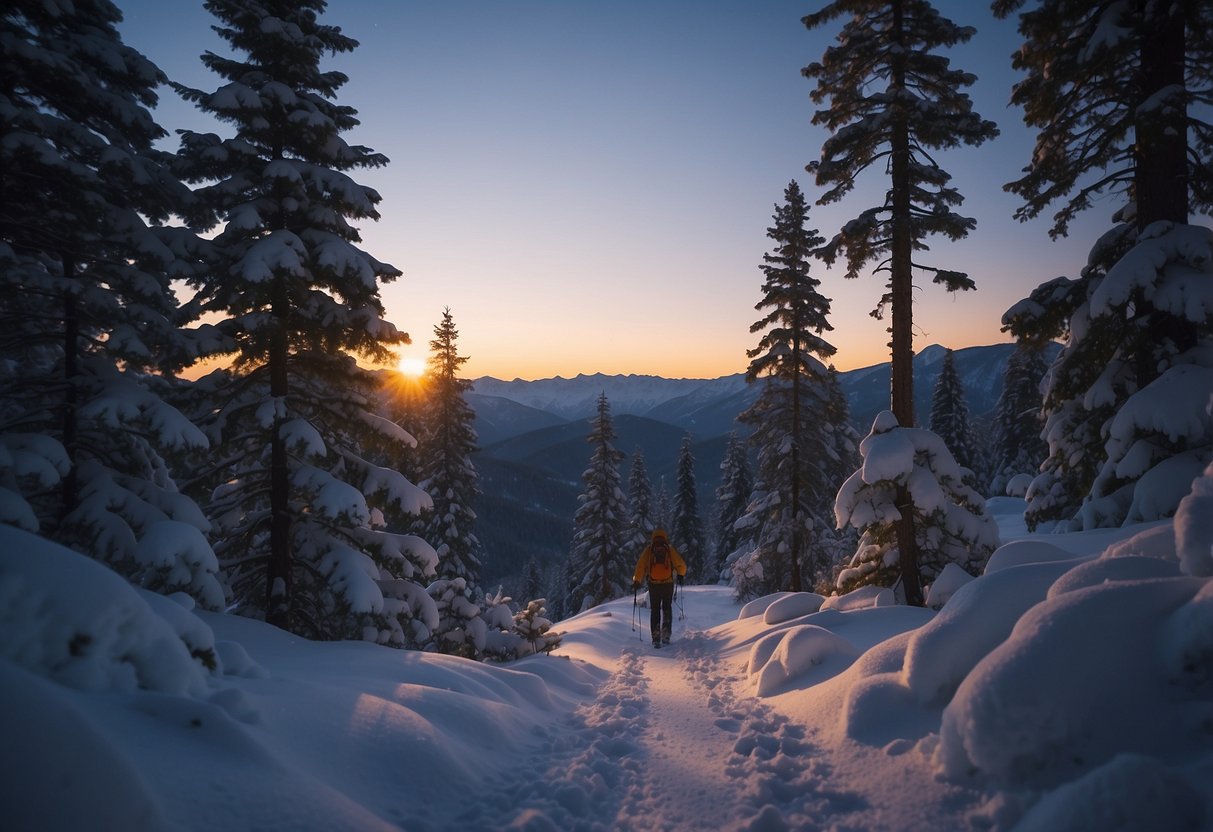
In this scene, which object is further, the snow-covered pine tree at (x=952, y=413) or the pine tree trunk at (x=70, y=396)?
the snow-covered pine tree at (x=952, y=413)

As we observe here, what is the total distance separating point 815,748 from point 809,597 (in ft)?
23.2

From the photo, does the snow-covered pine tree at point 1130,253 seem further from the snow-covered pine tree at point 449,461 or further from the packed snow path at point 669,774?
the snow-covered pine tree at point 449,461

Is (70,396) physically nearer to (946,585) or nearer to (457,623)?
(457,623)

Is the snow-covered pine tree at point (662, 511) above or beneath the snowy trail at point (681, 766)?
beneath

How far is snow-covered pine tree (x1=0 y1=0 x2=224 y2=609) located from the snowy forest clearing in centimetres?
388

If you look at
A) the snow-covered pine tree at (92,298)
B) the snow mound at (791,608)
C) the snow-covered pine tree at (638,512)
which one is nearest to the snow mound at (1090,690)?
the snow mound at (791,608)

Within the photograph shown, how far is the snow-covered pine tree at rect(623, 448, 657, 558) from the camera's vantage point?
33.0 m

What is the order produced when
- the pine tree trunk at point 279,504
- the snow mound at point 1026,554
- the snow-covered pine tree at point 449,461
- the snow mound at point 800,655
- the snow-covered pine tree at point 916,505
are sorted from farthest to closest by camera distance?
the snow-covered pine tree at point 449,461 < the snow-covered pine tree at point 916,505 < the pine tree trunk at point 279,504 < the snow mound at point 800,655 < the snow mound at point 1026,554

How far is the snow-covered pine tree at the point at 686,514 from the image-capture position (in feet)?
129

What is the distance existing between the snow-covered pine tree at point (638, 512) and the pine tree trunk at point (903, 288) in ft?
74.6

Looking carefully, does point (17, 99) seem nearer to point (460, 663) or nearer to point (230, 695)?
Answer: point (230, 695)

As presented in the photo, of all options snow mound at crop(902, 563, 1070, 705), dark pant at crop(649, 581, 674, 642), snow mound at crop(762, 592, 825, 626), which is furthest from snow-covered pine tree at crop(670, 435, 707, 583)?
snow mound at crop(902, 563, 1070, 705)

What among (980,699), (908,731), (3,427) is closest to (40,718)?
(980,699)

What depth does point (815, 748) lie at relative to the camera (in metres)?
4.39
